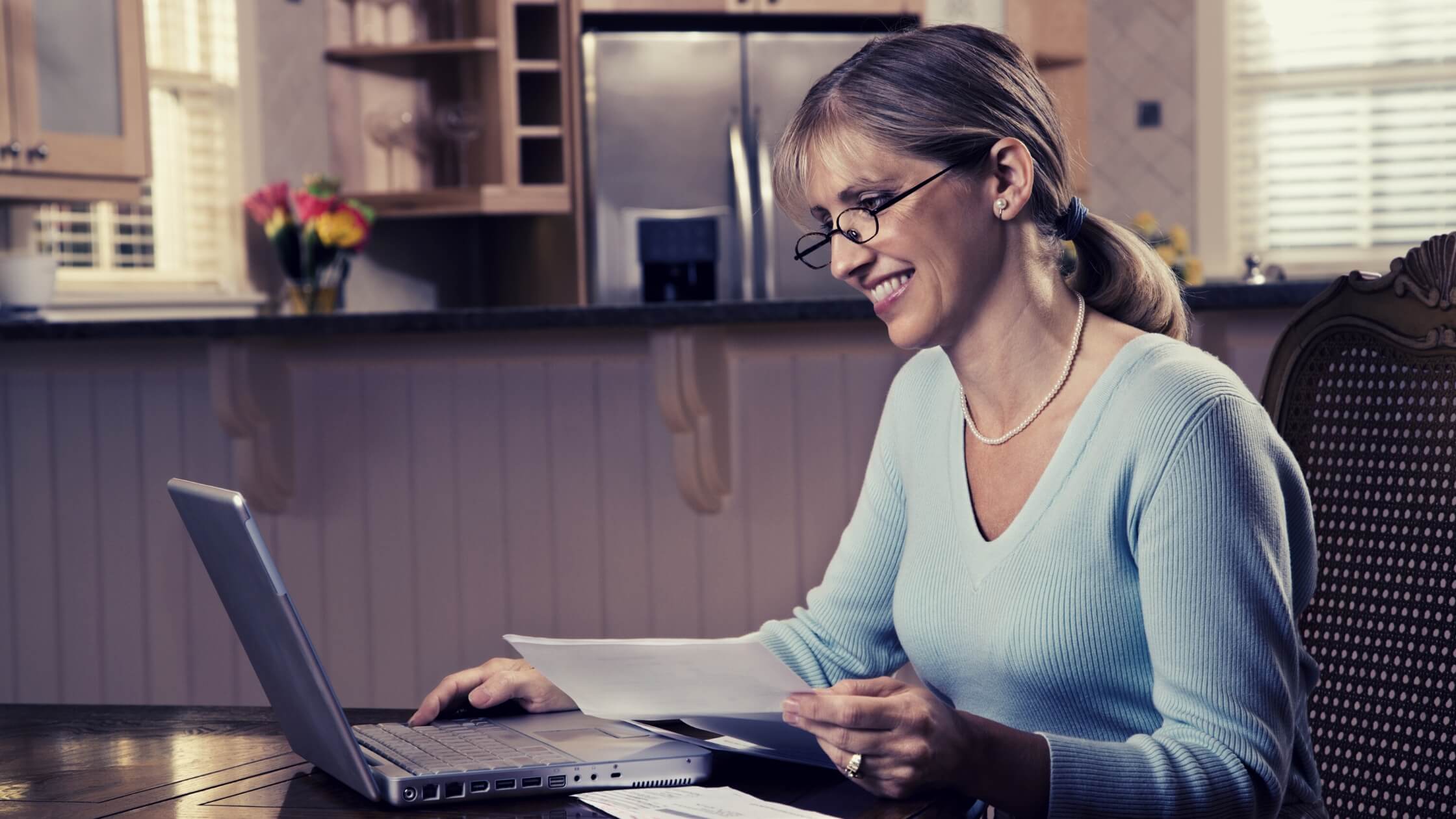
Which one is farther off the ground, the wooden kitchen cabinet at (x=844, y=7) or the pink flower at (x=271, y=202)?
the wooden kitchen cabinet at (x=844, y=7)

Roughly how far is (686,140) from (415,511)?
215cm

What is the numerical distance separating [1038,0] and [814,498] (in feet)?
9.92

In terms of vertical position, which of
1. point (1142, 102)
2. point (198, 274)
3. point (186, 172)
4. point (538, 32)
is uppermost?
point (538, 32)

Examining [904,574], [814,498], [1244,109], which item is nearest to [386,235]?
[814,498]

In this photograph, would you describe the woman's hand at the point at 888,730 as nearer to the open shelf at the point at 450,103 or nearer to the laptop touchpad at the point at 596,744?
the laptop touchpad at the point at 596,744

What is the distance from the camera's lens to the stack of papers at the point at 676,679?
1.05 m

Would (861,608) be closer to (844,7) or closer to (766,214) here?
(766,214)

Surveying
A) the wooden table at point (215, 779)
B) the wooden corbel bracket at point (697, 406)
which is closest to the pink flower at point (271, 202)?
the wooden corbel bracket at point (697, 406)

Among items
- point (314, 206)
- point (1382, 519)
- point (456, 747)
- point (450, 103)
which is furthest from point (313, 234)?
point (1382, 519)

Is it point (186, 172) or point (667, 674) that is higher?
point (186, 172)

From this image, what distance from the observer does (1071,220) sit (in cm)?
136

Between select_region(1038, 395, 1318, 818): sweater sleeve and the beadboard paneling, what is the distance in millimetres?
1418

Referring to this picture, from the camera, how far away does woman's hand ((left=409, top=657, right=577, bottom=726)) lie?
1.24m

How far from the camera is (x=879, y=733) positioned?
948 millimetres
